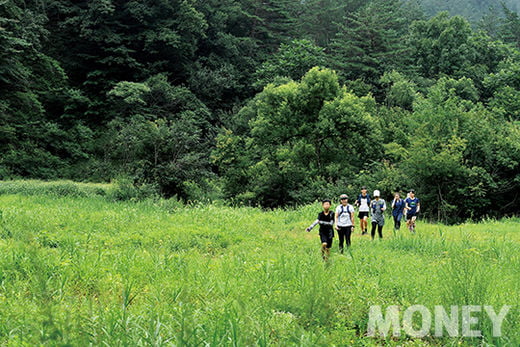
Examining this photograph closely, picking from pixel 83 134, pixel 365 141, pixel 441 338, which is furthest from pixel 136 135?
pixel 441 338

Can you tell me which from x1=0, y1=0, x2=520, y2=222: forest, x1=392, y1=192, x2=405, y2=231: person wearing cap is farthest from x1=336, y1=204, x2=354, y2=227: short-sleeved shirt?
x1=0, y1=0, x2=520, y2=222: forest

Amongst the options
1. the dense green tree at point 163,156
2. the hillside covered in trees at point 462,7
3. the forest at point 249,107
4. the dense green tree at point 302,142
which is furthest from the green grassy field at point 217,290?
the hillside covered in trees at point 462,7

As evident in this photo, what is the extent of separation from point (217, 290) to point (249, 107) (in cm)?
3641

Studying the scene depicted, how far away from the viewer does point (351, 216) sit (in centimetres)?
978

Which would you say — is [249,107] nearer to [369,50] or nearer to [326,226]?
[369,50]

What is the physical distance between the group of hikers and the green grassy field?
0.80 m

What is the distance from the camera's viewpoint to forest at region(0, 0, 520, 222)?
2481 cm

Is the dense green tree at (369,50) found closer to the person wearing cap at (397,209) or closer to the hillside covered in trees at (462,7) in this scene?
the person wearing cap at (397,209)

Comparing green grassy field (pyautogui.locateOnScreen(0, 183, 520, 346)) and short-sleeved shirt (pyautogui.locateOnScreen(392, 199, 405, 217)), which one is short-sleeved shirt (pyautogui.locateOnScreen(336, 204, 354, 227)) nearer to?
green grassy field (pyautogui.locateOnScreen(0, 183, 520, 346))

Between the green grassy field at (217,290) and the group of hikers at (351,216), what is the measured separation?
0.80 m

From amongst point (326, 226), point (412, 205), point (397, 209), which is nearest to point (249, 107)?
point (397, 209)

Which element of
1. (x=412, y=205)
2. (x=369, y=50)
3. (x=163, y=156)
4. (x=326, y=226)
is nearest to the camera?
(x=326, y=226)

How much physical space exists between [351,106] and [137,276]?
25.1 m

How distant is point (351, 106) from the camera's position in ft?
93.8
